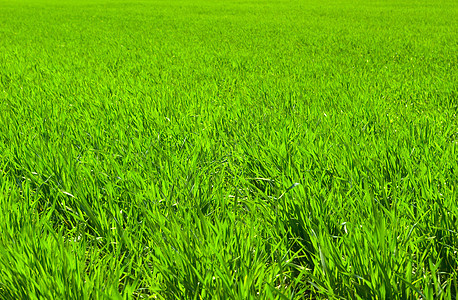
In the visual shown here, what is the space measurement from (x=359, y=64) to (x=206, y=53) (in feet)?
7.68

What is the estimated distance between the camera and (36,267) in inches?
44.1

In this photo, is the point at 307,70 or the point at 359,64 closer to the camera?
the point at 307,70

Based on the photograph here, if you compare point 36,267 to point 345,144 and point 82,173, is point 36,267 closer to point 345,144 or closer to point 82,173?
point 82,173

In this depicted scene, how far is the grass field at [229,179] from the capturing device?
1127 mm

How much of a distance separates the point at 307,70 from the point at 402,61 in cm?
A: 159

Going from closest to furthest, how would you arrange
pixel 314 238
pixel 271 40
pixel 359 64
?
pixel 314 238 → pixel 359 64 → pixel 271 40

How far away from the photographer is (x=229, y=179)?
6.26ft

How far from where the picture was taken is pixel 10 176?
6.51 feet

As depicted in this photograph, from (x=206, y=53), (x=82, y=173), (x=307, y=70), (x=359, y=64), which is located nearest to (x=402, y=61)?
(x=359, y=64)

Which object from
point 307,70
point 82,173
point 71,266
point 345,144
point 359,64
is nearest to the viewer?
point 71,266

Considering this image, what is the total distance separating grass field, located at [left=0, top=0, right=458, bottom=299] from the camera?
113 cm

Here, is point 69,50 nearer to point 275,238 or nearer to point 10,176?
point 10,176

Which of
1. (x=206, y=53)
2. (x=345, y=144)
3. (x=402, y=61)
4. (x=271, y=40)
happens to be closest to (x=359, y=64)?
(x=402, y=61)

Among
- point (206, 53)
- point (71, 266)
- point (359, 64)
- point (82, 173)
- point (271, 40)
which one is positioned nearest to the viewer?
point (71, 266)
